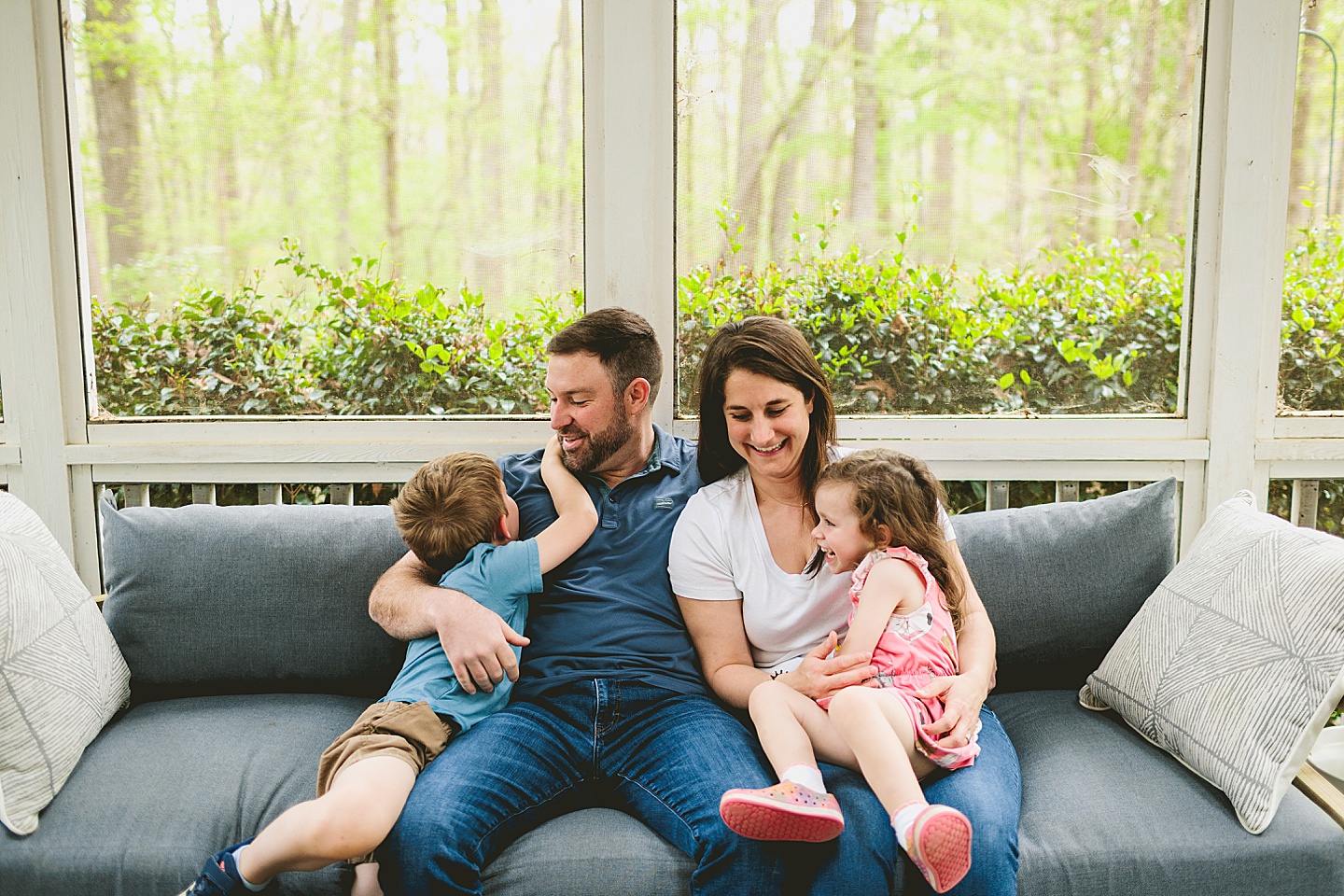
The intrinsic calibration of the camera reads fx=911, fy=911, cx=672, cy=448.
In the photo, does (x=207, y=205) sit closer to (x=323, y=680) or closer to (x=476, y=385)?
(x=476, y=385)

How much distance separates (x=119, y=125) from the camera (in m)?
2.53

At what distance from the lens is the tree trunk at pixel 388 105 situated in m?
2.48

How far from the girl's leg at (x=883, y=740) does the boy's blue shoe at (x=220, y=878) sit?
1.00 metres

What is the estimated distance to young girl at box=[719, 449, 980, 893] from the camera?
1.38 metres

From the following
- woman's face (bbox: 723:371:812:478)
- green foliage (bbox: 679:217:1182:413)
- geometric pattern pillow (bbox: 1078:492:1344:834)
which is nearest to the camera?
geometric pattern pillow (bbox: 1078:492:1344:834)

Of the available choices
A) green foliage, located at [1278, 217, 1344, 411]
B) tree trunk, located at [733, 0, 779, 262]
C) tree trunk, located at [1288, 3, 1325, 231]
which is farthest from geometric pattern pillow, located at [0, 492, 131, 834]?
tree trunk, located at [1288, 3, 1325, 231]

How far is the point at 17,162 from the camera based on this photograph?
95.9 inches

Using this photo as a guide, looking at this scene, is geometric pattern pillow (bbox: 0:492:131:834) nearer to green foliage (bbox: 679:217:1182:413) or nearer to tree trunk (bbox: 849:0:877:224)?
green foliage (bbox: 679:217:1182:413)

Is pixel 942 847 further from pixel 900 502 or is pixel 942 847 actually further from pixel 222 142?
pixel 222 142

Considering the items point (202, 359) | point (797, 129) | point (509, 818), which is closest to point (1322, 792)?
point (509, 818)

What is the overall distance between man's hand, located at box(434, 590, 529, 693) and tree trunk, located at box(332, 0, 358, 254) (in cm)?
129

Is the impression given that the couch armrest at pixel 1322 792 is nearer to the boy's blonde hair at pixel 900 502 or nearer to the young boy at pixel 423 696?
the boy's blonde hair at pixel 900 502

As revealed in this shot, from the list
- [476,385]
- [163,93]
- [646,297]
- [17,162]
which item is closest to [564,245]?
[646,297]

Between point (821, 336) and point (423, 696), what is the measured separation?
4.86 ft
